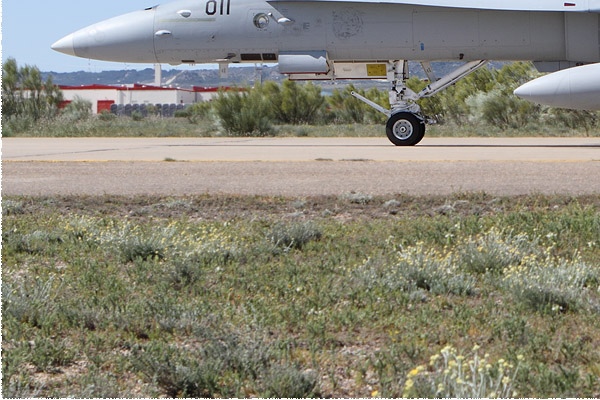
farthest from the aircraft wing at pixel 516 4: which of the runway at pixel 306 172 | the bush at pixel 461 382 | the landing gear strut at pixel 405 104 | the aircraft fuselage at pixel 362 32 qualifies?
the bush at pixel 461 382

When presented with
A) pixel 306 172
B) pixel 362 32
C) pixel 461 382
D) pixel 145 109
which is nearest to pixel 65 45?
pixel 362 32

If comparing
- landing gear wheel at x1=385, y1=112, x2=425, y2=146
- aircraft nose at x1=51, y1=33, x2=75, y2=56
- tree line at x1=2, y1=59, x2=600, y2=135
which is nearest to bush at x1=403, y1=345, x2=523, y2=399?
landing gear wheel at x1=385, y1=112, x2=425, y2=146

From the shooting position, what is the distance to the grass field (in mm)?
4641

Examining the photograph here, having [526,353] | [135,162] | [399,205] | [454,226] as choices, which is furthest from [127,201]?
[526,353]

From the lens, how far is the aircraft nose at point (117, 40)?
2108cm

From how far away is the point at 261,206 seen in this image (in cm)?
991

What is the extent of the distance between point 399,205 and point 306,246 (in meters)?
2.20

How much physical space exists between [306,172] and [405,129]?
762 centimetres

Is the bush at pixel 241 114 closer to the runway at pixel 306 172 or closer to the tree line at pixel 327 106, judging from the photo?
the tree line at pixel 327 106

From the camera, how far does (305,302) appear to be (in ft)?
19.9

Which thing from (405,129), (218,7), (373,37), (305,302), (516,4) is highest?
(218,7)

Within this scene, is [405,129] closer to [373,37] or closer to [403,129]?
[403,129]

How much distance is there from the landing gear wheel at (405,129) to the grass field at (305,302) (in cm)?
1056

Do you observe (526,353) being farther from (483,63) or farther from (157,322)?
(483,63)
